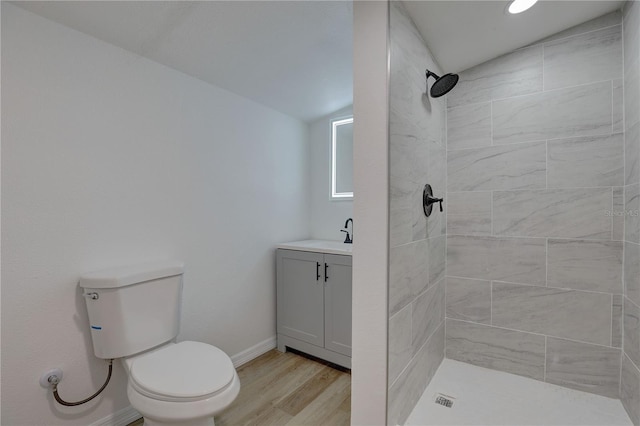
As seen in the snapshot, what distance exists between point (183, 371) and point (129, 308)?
0.43 meters

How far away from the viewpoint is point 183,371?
1390 mm

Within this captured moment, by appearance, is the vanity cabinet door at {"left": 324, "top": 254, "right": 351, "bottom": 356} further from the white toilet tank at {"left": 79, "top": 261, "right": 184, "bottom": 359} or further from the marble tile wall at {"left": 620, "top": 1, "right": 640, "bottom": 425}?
the marble tile wall at {"left": 620, "top": 1, "right": 640, "bottom": 425}

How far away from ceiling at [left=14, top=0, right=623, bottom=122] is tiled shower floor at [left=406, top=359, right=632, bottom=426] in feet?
5.75

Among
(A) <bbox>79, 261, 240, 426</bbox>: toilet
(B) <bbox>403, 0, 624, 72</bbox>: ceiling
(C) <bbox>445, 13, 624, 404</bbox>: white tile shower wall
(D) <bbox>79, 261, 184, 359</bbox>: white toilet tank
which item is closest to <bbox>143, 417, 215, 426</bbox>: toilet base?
(A) <bbox>79, 261, 240, 426</bbox>: toilet

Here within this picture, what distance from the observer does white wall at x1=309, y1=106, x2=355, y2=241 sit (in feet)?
9.07

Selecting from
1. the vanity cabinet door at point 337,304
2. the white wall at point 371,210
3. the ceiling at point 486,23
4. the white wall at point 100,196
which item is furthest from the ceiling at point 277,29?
the vanity cabinet door at point 337,304

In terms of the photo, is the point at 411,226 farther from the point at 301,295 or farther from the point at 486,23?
the point at 301,295

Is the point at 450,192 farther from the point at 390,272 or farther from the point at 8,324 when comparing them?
the point at 8,324

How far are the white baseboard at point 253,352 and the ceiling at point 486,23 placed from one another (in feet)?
7.80

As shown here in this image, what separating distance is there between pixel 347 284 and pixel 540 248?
1165 millimetres

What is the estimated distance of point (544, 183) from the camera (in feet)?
5.21

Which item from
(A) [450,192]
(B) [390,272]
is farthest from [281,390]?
(A) [450,192]

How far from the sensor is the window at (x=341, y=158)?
9.00 feet

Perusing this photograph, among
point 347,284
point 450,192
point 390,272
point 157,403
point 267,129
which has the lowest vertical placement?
point 157,403
